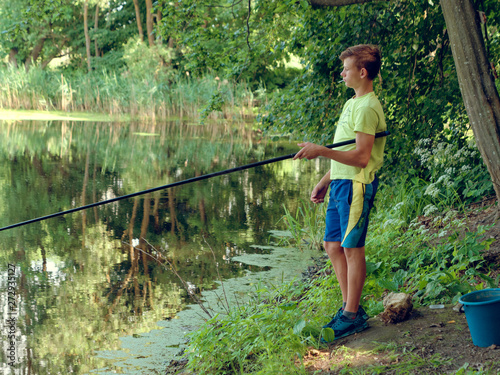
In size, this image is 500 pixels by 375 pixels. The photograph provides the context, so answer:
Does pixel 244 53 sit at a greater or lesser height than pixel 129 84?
lesser

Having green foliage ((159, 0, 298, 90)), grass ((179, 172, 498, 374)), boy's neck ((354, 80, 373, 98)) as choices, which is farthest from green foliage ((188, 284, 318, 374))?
green foliage ((159, 0, 298, 90))

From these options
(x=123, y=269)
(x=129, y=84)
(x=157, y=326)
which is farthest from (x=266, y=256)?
(x=129, y=84)

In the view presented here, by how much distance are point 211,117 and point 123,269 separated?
48.1 ft

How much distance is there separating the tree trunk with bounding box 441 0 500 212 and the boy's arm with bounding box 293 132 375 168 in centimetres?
102

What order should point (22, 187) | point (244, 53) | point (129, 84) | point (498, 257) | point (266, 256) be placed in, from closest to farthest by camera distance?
1. point (498, 257)
2. point (266, 256)
3. point (244, 53)
4. point (22, 187)
5. point (129, 84)

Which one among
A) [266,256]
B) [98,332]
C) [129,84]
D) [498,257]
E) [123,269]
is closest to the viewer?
[498,257]

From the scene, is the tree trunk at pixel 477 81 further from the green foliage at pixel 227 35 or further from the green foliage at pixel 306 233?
the green foliage at pixel 306 233

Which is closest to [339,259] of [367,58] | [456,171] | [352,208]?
[352,208]

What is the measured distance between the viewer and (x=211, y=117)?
63.2 ft

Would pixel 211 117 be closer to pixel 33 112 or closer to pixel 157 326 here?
pixel 33 112

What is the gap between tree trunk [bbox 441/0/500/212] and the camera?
3.24 m

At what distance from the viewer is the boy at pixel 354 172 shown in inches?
102

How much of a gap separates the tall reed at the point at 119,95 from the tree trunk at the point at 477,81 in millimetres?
15075

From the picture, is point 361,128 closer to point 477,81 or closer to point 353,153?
point 353,153
